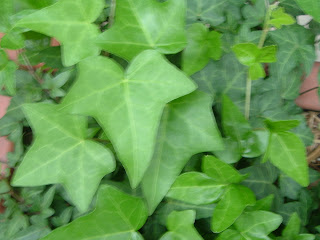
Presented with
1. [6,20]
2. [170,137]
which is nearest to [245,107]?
[170,137]

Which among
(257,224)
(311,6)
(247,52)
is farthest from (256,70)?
(257,224)

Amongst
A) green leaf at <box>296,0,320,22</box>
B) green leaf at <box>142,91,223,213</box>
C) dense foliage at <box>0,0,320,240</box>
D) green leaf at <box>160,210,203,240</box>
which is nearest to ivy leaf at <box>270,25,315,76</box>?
dense foliage at <box>0,0,320,240</box>

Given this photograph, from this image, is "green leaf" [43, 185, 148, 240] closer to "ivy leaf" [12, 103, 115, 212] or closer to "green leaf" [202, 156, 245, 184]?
"ivy leaf" [12, 103, 115, 212]

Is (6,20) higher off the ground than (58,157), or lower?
higher

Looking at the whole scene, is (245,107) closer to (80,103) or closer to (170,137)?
(170,137)

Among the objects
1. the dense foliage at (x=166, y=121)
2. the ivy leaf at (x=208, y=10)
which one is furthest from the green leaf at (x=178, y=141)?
the ivy leaf at (x=208, y=10)

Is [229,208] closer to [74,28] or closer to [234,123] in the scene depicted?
[234,123]
